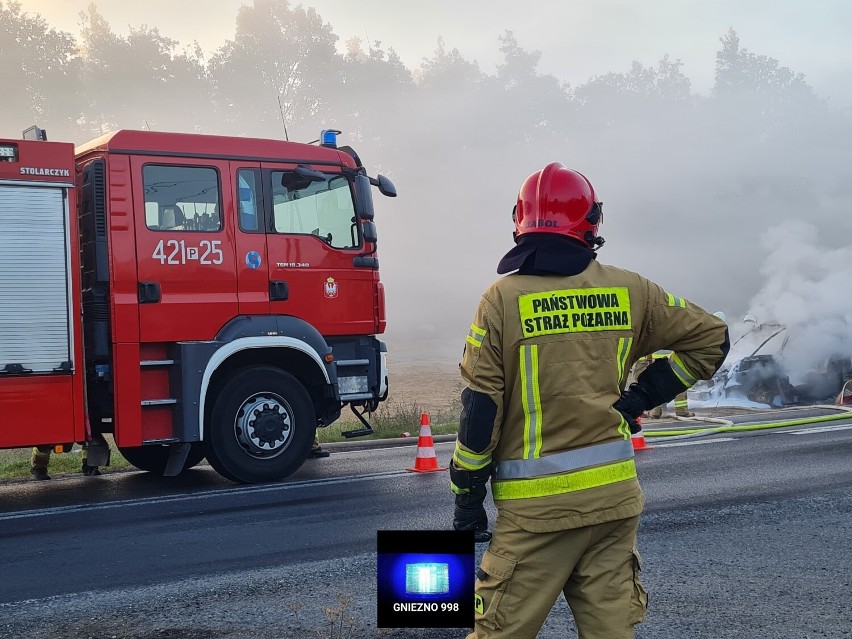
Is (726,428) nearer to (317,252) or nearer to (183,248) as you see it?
(317,252)

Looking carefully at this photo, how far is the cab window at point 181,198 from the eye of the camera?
8523mm


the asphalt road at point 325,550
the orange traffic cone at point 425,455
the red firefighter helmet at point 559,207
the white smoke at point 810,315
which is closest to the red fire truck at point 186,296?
the orange traffic cone at point 425,455

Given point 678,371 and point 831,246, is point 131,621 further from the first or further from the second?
point 831,246

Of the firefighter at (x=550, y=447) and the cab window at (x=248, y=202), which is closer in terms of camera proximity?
the firefighter at (x=550, y=447)

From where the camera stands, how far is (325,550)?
20.3ft

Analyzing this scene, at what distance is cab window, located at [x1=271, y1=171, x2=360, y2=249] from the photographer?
9.09m

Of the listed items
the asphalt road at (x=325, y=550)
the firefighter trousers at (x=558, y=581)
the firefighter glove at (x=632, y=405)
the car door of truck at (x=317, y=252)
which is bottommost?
the asphalt road at (x=325, y=550)

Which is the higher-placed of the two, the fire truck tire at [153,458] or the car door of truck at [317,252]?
the car door of truck at [317,252]

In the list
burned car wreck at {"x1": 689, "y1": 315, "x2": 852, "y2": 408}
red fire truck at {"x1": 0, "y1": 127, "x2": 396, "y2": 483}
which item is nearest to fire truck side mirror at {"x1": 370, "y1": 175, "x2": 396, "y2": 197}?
red fire truck at {"x1": 0, "y1": 127, "x2": 396, "y2": 483}

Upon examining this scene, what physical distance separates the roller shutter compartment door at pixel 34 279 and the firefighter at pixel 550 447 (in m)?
6.05

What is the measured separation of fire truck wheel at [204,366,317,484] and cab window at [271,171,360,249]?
4.43ft

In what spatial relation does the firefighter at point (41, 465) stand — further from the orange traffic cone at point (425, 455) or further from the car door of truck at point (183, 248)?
the orange traffic cone at point (425, 455)

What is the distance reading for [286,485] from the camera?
882 centimetres

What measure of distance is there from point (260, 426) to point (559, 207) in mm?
6298
